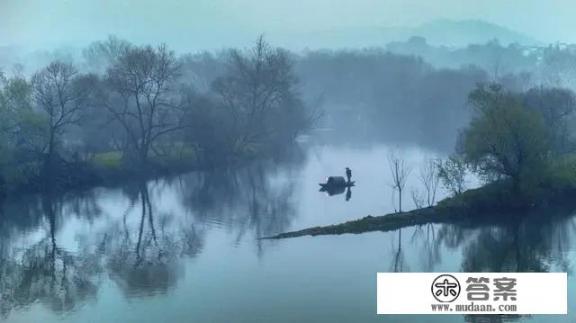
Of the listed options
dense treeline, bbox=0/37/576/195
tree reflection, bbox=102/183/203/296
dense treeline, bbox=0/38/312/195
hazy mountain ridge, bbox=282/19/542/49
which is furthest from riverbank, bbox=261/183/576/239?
hazy mountain ridge, bbox=282/19/542/49

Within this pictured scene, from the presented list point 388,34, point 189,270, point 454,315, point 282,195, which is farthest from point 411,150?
point 388,34

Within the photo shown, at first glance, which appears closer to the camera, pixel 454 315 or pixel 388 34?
pixel 454 315

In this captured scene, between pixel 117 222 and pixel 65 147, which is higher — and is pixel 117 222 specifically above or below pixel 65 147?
below

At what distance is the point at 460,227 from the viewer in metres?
11.0

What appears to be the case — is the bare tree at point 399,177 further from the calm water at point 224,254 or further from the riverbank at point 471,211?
the riverbank at point 471,211

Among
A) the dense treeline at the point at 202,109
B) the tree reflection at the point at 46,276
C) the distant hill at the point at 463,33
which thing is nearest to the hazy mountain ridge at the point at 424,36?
the distant hill at the point at 463,33

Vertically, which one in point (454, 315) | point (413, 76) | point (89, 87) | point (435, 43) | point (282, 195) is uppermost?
point (435, 43)

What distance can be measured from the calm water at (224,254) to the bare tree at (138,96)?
7.40 ft

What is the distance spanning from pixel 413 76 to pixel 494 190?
20.7 metres

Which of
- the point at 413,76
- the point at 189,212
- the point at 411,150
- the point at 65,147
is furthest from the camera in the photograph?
the point at 413,76

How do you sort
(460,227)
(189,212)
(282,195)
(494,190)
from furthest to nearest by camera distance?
(282,195) → (189,212) → (494,190) → (460,227)

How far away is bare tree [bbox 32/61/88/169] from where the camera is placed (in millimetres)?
15273

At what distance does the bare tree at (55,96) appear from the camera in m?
15.3

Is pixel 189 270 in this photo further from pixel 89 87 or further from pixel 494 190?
pixel 89 87
